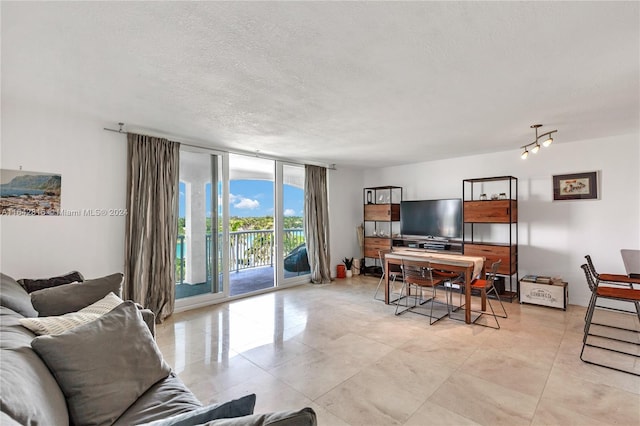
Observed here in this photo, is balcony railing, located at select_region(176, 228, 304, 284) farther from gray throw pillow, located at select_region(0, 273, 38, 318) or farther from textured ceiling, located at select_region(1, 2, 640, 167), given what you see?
gray throw pillow, located at select_region(0, 273, 38, 318)

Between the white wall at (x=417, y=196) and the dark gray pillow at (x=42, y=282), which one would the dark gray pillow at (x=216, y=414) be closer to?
the dark gray pillow at (x=42, y=282)

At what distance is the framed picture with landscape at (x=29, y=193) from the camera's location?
2.77m

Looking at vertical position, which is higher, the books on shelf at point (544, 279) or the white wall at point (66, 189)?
the white wall at point (66, 189)

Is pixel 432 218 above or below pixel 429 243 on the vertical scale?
above

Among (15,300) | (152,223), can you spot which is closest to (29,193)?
(152,223)

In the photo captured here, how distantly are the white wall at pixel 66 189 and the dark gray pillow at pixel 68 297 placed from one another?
1247 millimetres

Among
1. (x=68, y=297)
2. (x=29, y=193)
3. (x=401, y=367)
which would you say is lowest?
(x=401, y=367)

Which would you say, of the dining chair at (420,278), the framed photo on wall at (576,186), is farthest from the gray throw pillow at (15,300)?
the framed photo on wall at (576,186)

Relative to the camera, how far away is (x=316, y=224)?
19.0ft

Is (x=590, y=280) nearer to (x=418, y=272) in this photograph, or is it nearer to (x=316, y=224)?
(x=418, y=272)

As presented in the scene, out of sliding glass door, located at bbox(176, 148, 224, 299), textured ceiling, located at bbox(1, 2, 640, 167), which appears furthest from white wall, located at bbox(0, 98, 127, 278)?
sliding glass door, located at bbox(176, 148, 224, 299)

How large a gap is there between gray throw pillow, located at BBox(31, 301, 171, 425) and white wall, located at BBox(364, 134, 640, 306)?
205 inches

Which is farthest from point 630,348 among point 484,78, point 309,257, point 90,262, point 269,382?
point 90,262

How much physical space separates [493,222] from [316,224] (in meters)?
2.99
